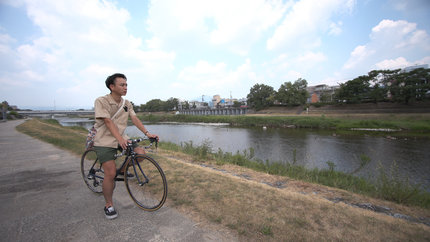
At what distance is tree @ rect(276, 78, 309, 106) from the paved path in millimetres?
59331

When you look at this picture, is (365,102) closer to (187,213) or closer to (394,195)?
(394,195)

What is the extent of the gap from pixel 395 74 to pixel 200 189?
2329 inches

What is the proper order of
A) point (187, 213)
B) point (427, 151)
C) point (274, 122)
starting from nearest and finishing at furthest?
point (187, 213), point (427, 151), point (274, 122)

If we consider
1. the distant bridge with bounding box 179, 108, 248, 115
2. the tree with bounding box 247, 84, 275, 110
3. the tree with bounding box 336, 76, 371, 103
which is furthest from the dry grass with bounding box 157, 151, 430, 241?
the distant bridge with bounding box 179, 108, 248, 115

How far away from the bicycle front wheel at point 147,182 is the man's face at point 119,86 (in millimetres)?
1010

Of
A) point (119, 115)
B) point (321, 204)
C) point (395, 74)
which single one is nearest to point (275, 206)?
point (321, 204)

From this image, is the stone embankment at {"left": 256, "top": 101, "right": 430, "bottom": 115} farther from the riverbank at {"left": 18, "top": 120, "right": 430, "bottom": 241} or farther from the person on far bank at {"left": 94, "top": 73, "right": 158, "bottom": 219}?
the person on far bank at {"left": 94, "top": 73, "right": 158, "bottom": 219}

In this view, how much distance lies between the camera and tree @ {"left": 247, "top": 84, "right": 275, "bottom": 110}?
68750 millimetres

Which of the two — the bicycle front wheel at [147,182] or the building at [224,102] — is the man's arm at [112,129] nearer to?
the bicycle front wheel at [147,182]

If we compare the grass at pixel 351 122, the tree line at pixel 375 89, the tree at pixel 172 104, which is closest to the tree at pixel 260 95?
the tree line at pixel 375 89

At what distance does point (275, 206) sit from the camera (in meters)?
3.01

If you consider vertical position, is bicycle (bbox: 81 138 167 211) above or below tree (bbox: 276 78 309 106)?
below

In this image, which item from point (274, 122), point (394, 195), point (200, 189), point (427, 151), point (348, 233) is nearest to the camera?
point (348, 233)

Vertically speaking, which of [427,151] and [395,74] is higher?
[395,74]
